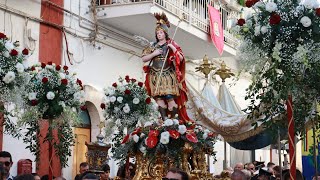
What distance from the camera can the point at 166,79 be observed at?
30.1 ft

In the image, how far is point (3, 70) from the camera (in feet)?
25.0

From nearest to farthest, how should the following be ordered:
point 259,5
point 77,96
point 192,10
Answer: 1. point 259,5
2. point 77,96
3. point 192,10

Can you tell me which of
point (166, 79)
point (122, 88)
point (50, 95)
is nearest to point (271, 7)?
point (166, 79)

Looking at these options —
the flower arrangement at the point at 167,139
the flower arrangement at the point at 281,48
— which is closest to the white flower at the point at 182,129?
the flower arrangement at the point at 167,139

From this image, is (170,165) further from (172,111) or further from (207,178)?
(172,111)

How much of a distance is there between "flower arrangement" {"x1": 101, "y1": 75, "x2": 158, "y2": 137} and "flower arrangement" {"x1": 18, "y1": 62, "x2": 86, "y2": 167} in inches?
57.5

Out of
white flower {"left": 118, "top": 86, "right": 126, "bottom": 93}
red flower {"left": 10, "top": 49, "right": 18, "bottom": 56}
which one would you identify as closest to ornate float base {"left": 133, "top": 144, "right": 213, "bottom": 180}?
red flower {"left": 10, "top": 49, "right": 18, "bottom": 56}

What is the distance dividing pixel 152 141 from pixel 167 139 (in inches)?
8.4

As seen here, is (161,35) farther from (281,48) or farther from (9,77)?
(281,48)

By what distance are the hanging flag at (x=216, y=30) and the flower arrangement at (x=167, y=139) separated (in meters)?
9.16

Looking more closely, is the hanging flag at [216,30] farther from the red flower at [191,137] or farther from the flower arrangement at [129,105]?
the red flower at [191,137]

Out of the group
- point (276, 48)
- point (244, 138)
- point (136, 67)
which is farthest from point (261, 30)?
point (136, 67)

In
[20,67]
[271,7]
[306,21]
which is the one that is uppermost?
[271,7]

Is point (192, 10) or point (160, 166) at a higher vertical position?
point (192, 10)
